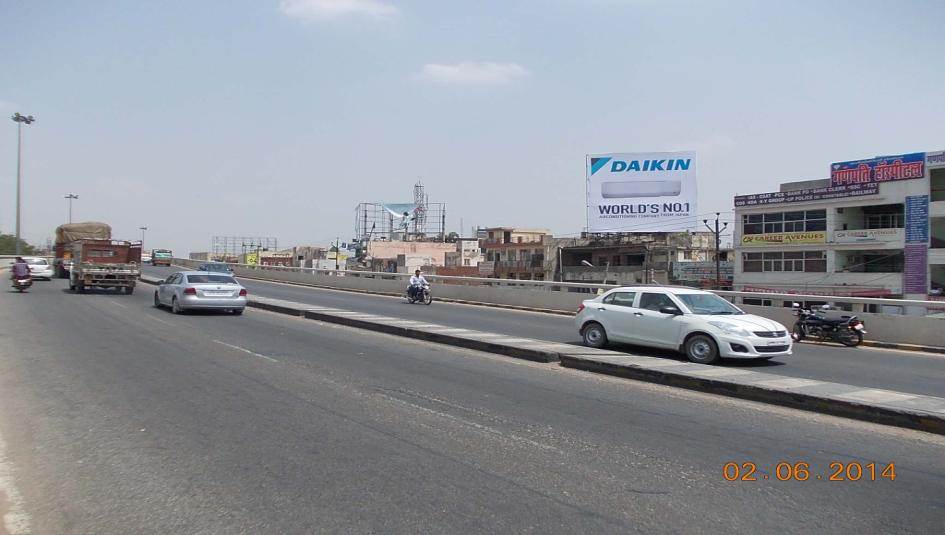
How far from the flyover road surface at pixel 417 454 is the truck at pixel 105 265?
19905 mm

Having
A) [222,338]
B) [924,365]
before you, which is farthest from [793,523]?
[222,338]

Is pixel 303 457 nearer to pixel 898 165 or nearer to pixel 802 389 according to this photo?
pixel 802 389

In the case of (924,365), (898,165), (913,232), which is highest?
(898,165)

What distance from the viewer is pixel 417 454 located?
6.70m

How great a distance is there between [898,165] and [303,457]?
145 feet

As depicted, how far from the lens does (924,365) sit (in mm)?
13953

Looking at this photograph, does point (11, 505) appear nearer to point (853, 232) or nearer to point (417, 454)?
point (417, 454)

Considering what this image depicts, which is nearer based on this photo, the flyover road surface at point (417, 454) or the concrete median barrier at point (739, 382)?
the flyover road surface at point (417, 454)

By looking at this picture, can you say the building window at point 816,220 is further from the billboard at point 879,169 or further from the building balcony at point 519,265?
the building balcony at point 519,265

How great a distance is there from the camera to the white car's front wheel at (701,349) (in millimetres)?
13000

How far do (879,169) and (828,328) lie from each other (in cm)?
3058

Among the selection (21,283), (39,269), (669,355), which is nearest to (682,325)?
(669,355)
